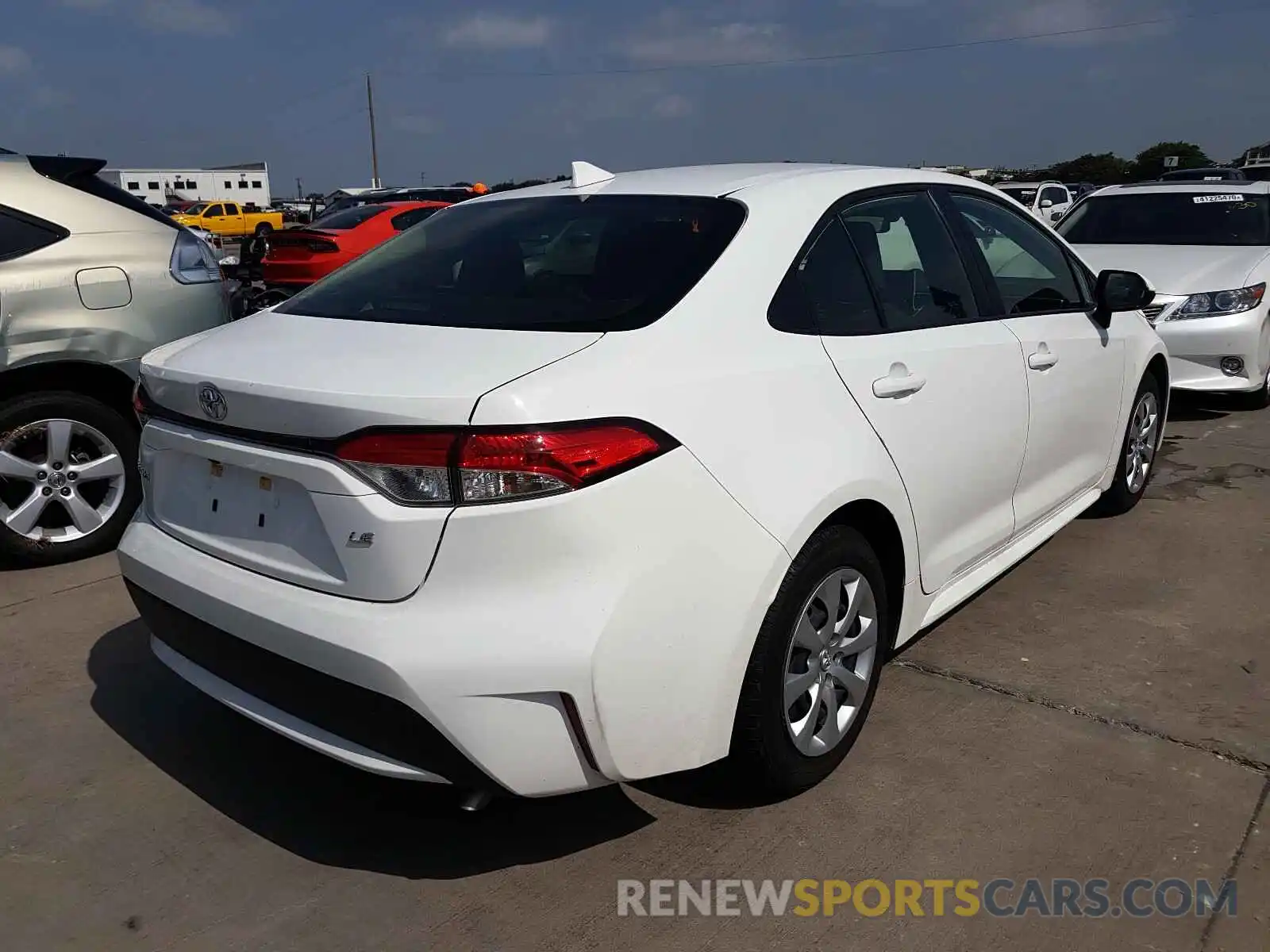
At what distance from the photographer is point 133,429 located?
4.58 m

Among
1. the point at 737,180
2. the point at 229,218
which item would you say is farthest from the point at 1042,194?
the point at 229,218

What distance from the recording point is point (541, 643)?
212 cm

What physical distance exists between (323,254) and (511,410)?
966 centimetres

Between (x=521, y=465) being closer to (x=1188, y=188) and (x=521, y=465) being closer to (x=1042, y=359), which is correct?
(x=1042, y=359)

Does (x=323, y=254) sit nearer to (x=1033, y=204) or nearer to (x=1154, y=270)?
(x=1154, y=270)

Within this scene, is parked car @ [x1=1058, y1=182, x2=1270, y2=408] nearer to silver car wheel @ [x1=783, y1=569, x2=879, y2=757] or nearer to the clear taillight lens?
silver car wheel @ [x1=783, y1=569, x2=879, y2=757]

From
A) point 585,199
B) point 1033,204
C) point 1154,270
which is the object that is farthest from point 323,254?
point 1033,204

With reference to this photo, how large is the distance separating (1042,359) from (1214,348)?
3.98 meters

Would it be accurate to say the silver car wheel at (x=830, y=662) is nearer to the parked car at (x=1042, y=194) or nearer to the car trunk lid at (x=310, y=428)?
the car trunk lid at (x=310, y=428)

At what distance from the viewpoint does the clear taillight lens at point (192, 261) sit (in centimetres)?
475

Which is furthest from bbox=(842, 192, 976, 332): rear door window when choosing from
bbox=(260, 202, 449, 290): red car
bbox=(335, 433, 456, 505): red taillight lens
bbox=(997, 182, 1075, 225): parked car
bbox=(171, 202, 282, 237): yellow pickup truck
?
bbox=(171, 202, 282, 237): yellow pickup truck

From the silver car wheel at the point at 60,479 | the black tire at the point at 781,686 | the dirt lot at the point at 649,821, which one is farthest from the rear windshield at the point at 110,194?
the black tire at the point at 781,686

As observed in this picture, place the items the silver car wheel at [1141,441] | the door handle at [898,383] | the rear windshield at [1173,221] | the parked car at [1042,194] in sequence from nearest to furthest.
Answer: the door handle at [898,383] → the silver car wheel at [1141,441] → the rear windshield at [1173,221] → the parked car at [1042,194]

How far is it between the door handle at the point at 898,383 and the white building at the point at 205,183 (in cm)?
5753
